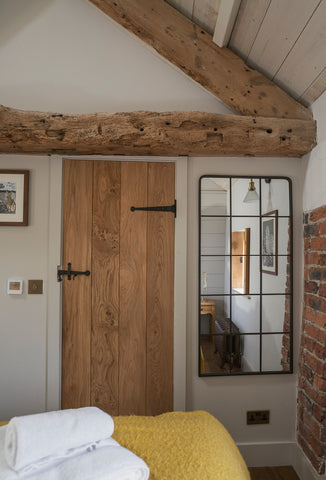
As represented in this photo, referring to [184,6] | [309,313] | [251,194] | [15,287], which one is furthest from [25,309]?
[184,6]

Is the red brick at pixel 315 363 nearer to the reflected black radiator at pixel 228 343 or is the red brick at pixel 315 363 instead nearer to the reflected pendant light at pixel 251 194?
the reflected black radiator at pixel 228 343

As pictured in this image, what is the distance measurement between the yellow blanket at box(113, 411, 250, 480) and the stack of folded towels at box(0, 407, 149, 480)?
17 cm

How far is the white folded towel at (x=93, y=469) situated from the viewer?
2.84 ft

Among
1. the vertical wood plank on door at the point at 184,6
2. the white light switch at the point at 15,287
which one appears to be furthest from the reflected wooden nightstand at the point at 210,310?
the vertical wood plank on door at the point at 184,6

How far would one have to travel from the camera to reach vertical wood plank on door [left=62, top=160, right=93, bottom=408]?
84.0 inches

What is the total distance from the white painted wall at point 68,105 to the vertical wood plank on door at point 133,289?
1.02 ft

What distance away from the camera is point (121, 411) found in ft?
7.05

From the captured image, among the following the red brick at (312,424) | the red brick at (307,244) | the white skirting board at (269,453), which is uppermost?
the red brick at (307,244)

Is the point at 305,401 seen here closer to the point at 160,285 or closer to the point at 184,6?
the point at 160,285

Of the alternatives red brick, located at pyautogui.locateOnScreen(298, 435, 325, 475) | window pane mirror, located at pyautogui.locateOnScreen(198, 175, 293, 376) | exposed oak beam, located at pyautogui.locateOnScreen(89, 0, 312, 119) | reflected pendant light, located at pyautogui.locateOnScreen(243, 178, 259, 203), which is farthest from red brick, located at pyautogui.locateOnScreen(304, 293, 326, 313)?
exposed oak beam, located at pyautogui.locateOnScreen(89, 0, 312, 119)

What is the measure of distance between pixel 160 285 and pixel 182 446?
1110mm

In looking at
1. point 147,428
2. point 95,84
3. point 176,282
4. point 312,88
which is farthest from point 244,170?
point 147,428

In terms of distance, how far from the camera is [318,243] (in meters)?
2.00

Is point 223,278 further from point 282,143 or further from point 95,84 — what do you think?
point 95,84
